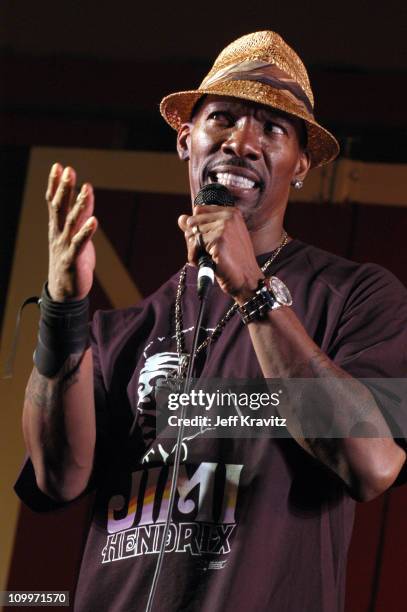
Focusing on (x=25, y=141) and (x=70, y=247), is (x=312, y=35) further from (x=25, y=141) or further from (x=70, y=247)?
(x=70, y=247)

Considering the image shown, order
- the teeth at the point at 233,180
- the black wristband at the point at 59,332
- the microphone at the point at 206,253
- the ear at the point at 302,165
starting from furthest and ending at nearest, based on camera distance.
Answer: the ear at the point at 302,165
the teeth at the point at 233,180
the black wristband at the point at 59,332
the microphone at the point at 206,253

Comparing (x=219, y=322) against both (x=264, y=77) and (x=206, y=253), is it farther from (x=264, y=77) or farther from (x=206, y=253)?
(x=264, y=77)

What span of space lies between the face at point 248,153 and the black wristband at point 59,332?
29 centimetres

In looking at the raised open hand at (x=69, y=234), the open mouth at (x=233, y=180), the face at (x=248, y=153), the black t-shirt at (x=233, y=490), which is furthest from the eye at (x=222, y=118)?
the raised open hand at (x=69, y=234)

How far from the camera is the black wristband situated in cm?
142

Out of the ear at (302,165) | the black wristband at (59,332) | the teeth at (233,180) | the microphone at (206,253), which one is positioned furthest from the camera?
the ear at (302,165)

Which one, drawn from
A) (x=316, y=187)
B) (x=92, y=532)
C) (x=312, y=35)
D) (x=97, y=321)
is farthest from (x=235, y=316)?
(x=312, y=35)

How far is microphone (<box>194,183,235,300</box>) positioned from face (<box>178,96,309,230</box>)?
181mm

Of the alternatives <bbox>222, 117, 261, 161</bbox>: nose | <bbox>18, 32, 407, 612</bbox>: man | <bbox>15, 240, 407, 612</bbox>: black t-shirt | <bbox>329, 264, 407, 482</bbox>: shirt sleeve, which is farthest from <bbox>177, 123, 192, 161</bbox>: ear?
<bbox>329, 264, 407, 482</bbox>: shirt sleeve

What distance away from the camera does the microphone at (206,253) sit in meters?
1.29

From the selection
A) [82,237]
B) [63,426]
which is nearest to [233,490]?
[63,426]

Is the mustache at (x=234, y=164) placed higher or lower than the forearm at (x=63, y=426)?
higher

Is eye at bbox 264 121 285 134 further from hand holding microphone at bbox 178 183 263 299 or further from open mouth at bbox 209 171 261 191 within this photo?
hand holding microphone at bbox 178 183 263 299

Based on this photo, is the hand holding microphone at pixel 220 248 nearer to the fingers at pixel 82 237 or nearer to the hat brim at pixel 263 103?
the fingers at pixel 82 237
